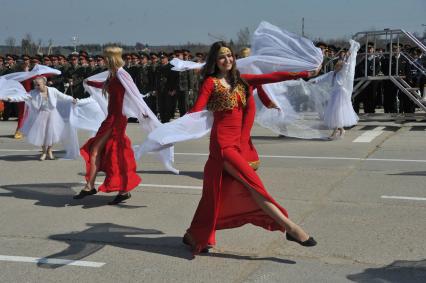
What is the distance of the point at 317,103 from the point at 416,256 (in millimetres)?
7616

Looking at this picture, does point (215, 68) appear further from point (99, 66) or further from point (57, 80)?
point (57, 80)

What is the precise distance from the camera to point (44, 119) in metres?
11.0

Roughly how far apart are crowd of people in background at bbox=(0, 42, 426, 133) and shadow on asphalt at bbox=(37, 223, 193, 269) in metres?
10.6

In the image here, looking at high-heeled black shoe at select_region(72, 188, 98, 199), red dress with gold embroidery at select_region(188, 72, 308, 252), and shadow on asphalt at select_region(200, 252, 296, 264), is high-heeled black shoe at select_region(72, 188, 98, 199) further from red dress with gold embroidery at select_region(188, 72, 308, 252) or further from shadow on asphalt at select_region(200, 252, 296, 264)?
shadow on asphalt at select_region(200, 252, 296, 264)

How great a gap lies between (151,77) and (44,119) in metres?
8.41

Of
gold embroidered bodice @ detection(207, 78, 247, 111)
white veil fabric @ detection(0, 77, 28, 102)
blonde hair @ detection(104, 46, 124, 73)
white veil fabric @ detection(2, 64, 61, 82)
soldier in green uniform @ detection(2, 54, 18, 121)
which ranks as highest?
blonde hair @ detection(104, 46, 124, 73)

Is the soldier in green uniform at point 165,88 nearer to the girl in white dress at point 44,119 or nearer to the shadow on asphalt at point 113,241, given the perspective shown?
the girl in white dress at point 44,119

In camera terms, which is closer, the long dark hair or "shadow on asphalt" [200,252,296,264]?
"shadow on asphalt" [200,252,296,264]

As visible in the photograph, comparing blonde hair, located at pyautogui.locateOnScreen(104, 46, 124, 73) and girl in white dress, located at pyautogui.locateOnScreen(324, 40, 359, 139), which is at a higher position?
blonde hair, located at pyautogui.locateOnScreen(104, 46, 124, 73)

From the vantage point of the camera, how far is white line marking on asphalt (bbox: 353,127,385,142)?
13.1m

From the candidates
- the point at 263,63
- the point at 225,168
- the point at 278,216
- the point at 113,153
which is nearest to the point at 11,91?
the point at 113,153

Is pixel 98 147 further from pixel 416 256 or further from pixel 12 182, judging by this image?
pixel 416 256

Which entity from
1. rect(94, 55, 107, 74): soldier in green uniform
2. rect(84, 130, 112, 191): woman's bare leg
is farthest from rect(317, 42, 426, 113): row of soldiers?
rect(84, 130, 112, 191): woman's bare leg

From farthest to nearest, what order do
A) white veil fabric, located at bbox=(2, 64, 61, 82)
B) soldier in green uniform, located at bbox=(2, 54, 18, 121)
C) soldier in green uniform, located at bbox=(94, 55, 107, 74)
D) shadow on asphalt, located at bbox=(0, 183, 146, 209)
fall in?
soldier in green uniform, located at bbox=(2, 54, 18, 121), soldier in green uniform, located at bbox=(94, 55, 107, 74), white veil fabric, located at bbox=(2, 64, 61, 82), shadow on asphalt, located at bbox=(0, 183, 146, 209)
